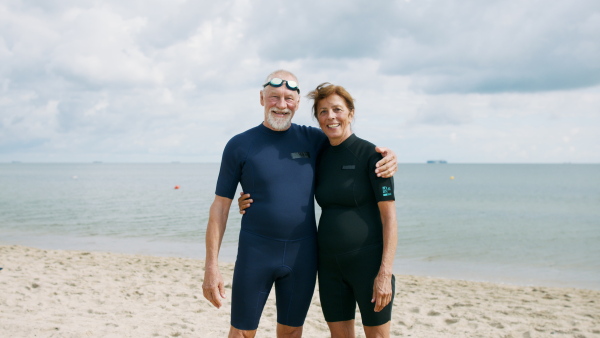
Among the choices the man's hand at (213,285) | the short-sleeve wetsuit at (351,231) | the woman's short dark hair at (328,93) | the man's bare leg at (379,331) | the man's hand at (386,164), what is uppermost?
the woman's short dark hair at (328,93)

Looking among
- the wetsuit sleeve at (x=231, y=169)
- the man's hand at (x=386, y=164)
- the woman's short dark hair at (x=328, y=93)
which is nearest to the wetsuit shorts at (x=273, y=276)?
the wetsuit sleeve at (x=231, y=169)

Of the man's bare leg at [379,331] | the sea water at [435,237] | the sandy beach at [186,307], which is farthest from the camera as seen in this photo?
the sea water at [435,237]

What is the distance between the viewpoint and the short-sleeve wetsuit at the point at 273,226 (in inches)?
129

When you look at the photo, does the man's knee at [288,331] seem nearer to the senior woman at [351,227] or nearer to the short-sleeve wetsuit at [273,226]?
the short-sleeve wetsuit at [273,226]

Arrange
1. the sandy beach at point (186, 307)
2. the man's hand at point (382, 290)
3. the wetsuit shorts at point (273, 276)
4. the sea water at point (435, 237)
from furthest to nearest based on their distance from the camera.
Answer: the sea water at point (435, 237) → the sandy beach at point (186, 307) → the wetsuit shorts at point (273, 276) → the man's hand at point (382, 290)

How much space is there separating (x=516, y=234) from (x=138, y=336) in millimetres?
17346

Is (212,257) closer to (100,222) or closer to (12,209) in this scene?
(100,222)

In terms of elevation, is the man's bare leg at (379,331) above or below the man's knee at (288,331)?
above

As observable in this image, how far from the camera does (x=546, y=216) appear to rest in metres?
26.5

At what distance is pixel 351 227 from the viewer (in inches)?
126

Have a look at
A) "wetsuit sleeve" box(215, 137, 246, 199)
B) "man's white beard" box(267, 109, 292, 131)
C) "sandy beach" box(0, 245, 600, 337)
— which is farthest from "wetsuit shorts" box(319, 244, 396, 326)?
"sandy beach" box(0, 245, 600, 337)

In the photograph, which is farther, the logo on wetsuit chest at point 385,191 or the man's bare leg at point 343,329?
the man's bare leg at point 343,329

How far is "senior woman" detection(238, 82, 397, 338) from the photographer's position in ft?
10.1

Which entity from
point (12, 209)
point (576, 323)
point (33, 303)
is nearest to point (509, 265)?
point (576, 323)
